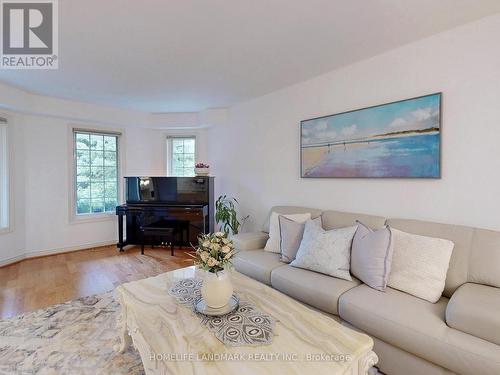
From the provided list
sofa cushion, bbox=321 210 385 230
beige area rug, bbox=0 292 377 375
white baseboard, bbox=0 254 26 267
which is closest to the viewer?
beige area rug, bbox=0 292 377 375

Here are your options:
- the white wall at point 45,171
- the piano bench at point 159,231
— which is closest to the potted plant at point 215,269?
the piano bench at point 159,231

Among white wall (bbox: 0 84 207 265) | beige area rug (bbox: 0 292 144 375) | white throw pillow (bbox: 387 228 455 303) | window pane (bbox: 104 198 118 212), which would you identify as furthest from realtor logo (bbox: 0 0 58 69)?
white throw pillow (bbox: 387 228 455 303)

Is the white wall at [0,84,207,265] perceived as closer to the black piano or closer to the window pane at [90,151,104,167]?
the window pane at [90,151,104,167]

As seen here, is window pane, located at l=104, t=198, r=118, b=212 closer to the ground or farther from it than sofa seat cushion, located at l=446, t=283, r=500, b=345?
farther from it

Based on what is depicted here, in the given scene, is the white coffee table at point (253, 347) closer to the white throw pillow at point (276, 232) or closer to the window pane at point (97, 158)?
the white throw pillow at point (276, 232)

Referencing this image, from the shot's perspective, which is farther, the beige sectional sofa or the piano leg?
the piano leg

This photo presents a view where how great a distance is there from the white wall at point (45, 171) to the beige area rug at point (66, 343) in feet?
7.08

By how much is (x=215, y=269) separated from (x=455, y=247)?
5.76 ft

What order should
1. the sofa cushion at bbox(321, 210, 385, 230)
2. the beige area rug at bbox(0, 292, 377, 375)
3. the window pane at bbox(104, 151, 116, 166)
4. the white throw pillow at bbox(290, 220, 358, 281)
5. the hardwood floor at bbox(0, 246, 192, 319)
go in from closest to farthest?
the beige area rug at bbox(0, 292, 377, 375)
the white throw pillow at bbox(290, 220, 358, 281)
the sofa cushion at bbox(321, 210, 385, 230)
the hardwood floor at bbox(0, 246, 192, 319)
the window pane at bbox(104, 151, 116, 166)

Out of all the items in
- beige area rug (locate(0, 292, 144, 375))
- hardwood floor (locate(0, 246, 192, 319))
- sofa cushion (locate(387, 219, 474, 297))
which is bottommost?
beige area rug (locate(0, 292, 144, 375))

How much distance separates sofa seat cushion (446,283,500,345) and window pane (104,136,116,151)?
17.4 feet

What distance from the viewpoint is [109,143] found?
488 cm

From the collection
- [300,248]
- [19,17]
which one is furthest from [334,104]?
[19,17]

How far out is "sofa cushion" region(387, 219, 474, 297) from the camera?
1827mm
